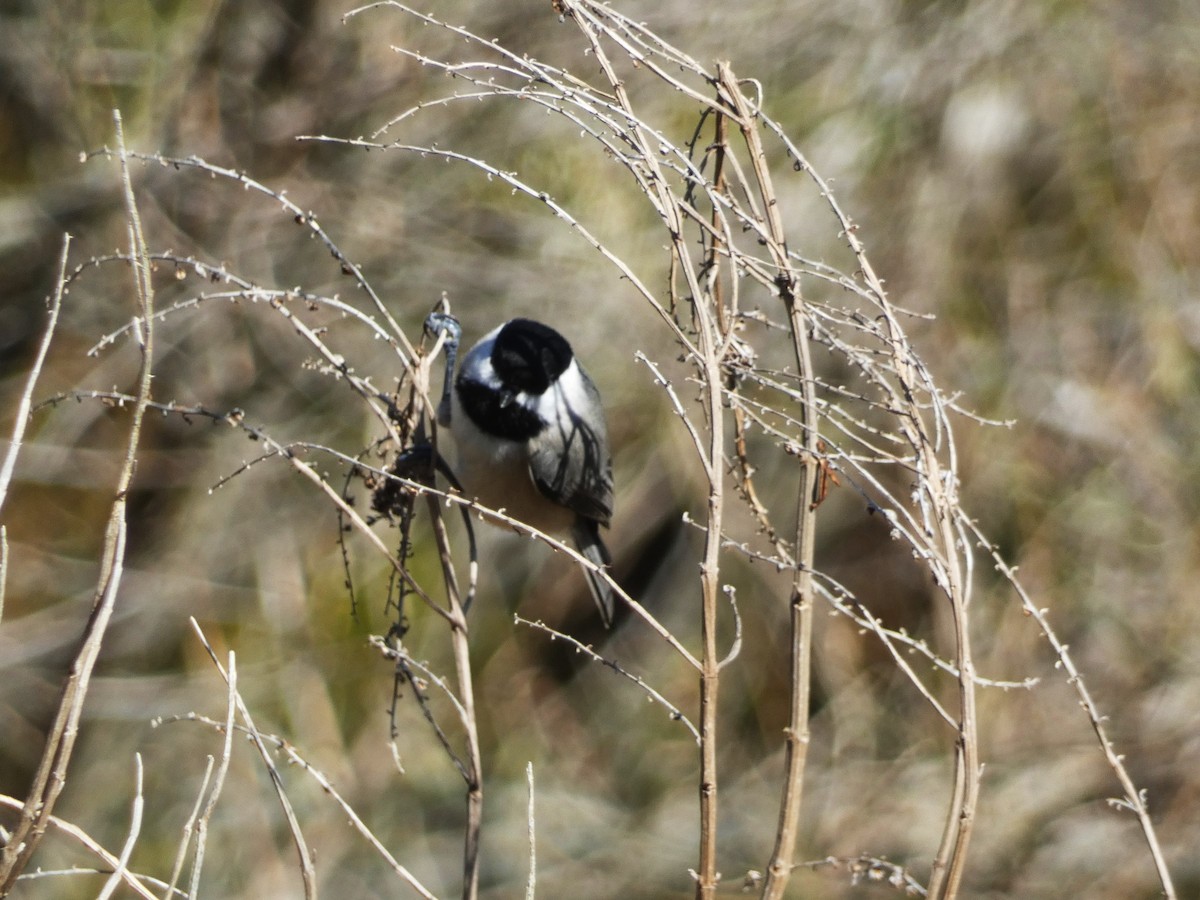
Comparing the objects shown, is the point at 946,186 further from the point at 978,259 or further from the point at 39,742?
the point at 39,742

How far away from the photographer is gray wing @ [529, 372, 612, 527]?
349cm

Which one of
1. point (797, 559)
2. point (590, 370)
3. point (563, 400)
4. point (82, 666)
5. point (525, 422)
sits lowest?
point (82, 666)

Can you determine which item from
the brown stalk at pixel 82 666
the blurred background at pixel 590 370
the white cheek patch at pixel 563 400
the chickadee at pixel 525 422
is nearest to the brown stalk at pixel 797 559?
the brown stalk at pixel 82 666

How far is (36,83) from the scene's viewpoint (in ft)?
17.9

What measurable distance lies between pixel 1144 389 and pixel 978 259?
942mm

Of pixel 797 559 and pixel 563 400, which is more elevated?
pixel 563 400

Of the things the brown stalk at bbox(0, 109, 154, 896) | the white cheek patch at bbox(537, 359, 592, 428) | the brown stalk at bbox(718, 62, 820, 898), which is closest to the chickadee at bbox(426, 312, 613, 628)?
the white cheek patch at bbox(537, 359, 592, 428)

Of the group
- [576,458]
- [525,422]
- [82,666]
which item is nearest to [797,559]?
[82,666]

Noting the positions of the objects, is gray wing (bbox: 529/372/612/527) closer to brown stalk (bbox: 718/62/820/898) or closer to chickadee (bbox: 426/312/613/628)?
chickadee (bbox: 426/312/613/628)

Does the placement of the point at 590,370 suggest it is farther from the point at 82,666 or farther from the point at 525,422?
the point at 82,666

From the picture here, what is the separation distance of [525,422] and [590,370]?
272 centimetres

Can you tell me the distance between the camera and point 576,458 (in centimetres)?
358

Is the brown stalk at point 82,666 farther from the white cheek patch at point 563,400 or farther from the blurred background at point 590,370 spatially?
the blurred background at point 590,370

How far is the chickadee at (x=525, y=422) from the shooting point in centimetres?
330
